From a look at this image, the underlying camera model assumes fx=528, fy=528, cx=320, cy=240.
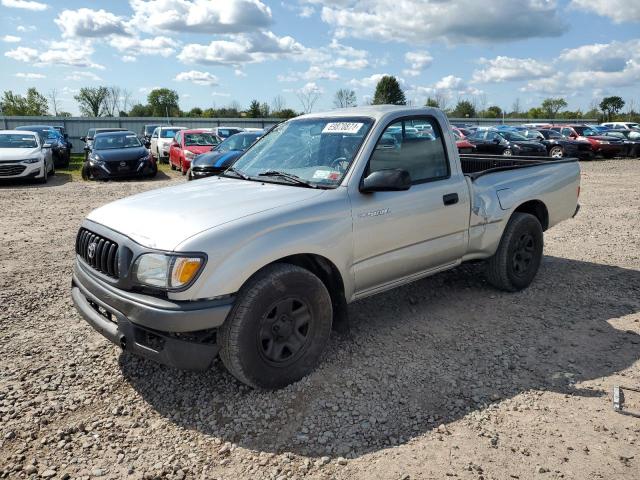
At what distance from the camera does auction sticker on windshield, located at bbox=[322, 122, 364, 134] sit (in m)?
4.08

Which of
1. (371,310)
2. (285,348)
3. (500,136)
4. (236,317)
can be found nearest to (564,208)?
(371,310)

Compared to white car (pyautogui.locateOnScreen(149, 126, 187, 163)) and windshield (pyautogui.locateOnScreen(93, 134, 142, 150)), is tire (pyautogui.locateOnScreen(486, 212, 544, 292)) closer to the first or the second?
windshield (pyautogui.locateOnScreen(93, 134, 142, 150))

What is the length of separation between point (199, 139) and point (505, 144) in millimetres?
12394

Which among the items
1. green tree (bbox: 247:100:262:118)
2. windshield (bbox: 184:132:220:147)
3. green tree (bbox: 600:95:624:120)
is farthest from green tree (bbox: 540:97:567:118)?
windshield (bbox: 184:132:220:147)

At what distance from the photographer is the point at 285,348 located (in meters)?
3.48

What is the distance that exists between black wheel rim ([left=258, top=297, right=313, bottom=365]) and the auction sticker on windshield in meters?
1.45

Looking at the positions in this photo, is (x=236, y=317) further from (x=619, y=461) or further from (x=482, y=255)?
(x=482, y=255)

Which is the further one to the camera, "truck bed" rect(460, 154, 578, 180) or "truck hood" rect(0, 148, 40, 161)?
"truck hood" rect(0, 148, 40, 161)

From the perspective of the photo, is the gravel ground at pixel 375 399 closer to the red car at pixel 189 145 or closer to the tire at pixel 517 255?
the tire at pixel 517 255

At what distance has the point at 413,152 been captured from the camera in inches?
171

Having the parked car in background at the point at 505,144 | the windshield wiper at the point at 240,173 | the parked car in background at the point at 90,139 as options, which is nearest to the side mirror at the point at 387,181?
the windshield wiper at the point at 240,173

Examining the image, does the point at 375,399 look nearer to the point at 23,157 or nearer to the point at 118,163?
the point at 118,163

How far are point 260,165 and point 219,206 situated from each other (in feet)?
3.18

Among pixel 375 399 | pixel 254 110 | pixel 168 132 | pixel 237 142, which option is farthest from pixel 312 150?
pixel 254 110
